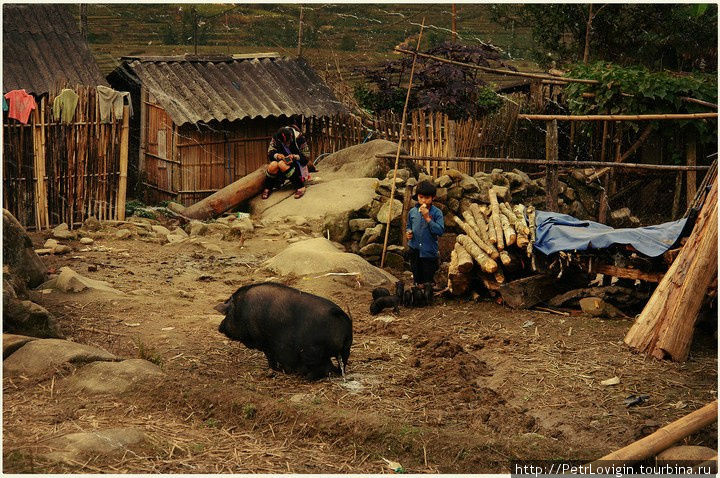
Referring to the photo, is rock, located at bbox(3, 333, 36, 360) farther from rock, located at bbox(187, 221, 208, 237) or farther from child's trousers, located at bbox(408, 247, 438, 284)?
rock, located at bbox(187, 221, 208, 237)

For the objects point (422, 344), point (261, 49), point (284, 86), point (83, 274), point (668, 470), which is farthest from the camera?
point (261, 49)

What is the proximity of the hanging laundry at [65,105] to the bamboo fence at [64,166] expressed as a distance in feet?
0.26

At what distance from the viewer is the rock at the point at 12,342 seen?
7.02 metres

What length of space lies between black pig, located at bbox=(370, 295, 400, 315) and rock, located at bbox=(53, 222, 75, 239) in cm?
571

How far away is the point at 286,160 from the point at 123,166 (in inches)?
115

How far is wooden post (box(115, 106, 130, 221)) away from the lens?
14.2 metres

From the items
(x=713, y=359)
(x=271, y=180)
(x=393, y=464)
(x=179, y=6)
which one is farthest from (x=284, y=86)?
(x=393, y=464)

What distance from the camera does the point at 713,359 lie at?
7891 millimetres

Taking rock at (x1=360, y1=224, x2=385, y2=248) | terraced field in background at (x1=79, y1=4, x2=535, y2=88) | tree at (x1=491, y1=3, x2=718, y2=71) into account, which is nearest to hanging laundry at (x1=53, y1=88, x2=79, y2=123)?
rock at (x1=360, y1=224, x2=385, y2=248)

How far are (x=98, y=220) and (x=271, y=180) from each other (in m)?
3.34

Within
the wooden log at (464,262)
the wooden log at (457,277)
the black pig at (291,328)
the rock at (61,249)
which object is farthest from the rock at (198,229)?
the black pig at (291,328)

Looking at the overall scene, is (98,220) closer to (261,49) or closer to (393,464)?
(393,464)

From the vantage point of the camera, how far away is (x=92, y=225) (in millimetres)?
13930

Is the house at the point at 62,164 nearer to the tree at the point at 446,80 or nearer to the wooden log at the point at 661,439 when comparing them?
the tree at the point at 446,80
